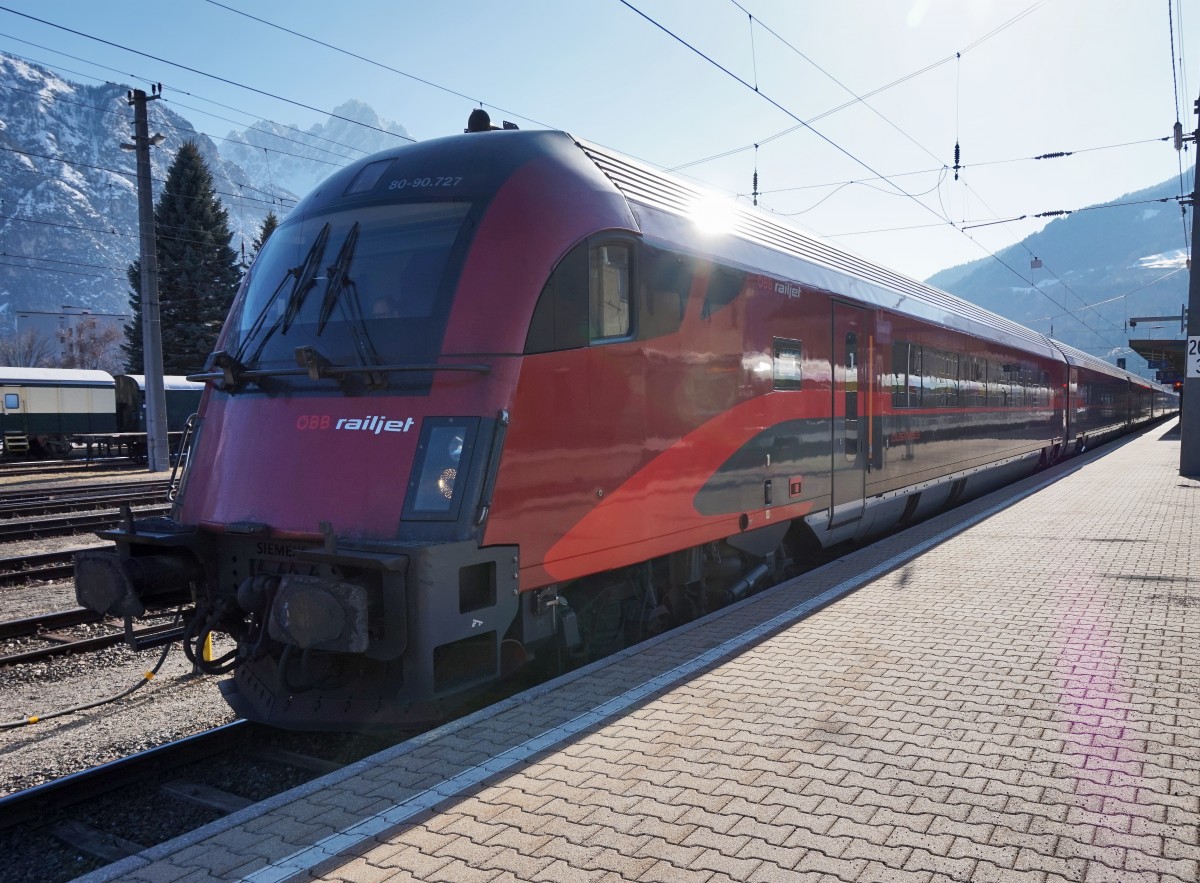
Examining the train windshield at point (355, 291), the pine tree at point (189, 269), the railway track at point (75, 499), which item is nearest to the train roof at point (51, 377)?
the pine tree at point (189, 269)

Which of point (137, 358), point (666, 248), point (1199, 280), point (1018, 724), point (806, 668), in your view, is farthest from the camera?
point (137, 358)

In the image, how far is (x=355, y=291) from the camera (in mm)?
5383

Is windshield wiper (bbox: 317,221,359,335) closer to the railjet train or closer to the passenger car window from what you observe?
the railjet train

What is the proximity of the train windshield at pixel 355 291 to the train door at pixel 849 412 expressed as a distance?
5.03 m

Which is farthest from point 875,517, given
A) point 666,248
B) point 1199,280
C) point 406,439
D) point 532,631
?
point 1199,280

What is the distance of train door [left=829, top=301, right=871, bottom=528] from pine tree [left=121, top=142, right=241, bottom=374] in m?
35.8

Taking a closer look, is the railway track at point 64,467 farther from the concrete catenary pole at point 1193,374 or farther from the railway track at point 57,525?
the concrete catenary pole at point 1193,374

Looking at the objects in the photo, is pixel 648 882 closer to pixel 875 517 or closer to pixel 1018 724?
pixel 1018 724

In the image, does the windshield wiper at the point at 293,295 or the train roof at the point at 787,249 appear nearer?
the windshield wiper at the point at 293,295

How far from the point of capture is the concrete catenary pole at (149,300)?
2066 cm

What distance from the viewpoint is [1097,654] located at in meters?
5.96

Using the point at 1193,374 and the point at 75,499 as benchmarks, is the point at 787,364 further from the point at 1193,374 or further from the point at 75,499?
the point at 75,499

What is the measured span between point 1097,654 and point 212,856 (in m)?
Answer: 5.27

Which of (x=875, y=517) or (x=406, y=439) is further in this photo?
→ (x=875, y=517)
